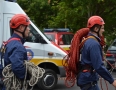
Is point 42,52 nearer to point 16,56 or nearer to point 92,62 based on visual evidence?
point 92,62

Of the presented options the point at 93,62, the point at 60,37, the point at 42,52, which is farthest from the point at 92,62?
the point at 60,37

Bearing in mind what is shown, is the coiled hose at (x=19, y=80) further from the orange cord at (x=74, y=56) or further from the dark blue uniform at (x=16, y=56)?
the orange cord at (x=74, y=56)

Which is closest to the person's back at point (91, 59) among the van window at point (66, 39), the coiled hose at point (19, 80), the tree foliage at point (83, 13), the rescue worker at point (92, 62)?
the rescue worker at point (92, 62)

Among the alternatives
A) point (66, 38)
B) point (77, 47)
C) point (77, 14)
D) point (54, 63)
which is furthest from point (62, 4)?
point (77, 47)

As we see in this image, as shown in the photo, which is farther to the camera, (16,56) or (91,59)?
(91,59)

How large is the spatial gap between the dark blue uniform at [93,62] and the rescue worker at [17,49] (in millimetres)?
851

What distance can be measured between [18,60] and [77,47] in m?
1.10

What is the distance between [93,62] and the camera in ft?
15.2

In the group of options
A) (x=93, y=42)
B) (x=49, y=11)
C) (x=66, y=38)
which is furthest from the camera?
(x=49, y=11)

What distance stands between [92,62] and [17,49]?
1.04 m

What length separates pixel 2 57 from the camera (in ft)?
14.9

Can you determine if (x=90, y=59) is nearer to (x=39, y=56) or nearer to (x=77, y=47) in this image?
(x=77, y=47)

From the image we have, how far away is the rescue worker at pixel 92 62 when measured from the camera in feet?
15.2

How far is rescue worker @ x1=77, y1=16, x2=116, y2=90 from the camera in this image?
4.63 metres
